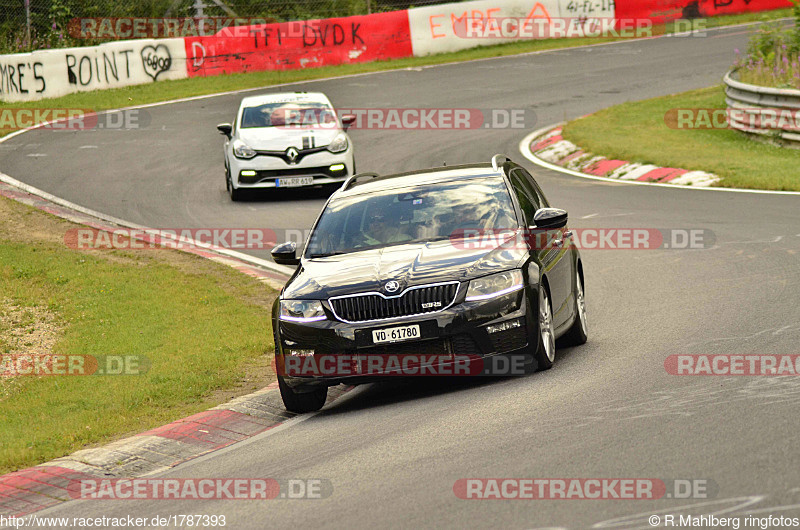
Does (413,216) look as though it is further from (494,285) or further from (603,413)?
(603,413)

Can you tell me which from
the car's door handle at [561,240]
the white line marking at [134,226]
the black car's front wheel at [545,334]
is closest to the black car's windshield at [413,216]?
the car's door handle at [561,240]

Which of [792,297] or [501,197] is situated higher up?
[501,197]

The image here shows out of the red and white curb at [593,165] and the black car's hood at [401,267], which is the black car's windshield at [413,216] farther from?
the red and white curb at [593,165]

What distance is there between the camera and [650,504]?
18.0 feet

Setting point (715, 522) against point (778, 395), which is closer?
point (715, 522)

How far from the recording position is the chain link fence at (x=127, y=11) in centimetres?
3631

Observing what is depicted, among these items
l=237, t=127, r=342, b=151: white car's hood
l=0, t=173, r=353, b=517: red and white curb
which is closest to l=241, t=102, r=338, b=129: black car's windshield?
l=237, t=127, r=342, b=151: white car's hood

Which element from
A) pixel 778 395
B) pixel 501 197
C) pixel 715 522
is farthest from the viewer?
pixel 501 197

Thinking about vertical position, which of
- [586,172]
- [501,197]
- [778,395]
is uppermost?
[501,197]

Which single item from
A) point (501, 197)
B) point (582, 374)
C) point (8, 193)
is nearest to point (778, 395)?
point (582, 374)

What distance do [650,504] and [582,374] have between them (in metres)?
3.26

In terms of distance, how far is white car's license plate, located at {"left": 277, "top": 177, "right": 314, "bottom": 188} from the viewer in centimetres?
2047

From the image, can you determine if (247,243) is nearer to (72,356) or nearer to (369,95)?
(72,356)

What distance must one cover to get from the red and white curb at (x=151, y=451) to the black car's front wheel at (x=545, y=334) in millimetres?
1745
